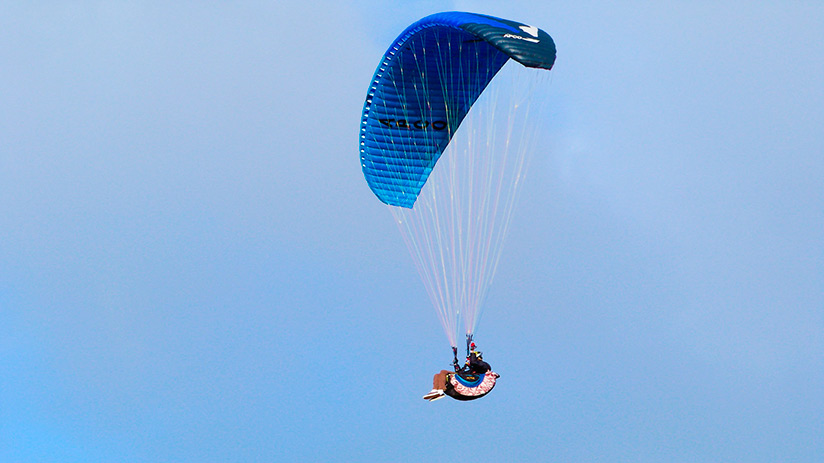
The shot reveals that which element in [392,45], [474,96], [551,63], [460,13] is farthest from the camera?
[474,96]

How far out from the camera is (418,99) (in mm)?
23891

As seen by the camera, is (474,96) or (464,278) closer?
(464,278)

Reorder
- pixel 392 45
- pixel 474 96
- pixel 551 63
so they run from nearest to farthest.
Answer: pixel 551 63 → pixel 392 45 → pixel 474 96

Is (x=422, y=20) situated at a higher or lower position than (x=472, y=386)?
higher

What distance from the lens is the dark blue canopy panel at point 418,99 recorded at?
73.7 feet

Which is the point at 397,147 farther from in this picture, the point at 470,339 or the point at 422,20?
the point at 470,339

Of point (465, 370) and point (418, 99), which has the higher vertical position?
point (418, 99)

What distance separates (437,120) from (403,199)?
86.3 inches

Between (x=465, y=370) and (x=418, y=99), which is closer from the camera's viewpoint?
(x=465, y=370)

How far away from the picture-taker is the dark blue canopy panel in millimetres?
22453

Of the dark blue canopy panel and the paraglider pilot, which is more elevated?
the dark blue canopy panel

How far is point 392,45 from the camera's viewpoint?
73.5 ft

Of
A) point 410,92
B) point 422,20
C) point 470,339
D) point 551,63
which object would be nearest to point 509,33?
point 551,63

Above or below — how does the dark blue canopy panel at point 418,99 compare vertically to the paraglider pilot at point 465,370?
above
